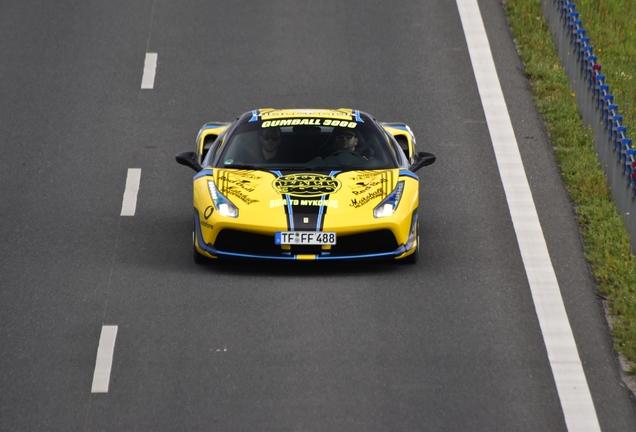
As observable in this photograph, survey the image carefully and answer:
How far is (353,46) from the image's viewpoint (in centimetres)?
1945

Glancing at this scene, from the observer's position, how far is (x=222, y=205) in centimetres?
1197

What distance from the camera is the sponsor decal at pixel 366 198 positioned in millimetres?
11945

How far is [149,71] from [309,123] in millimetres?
5888

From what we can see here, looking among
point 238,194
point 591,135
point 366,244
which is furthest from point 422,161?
point 591,135

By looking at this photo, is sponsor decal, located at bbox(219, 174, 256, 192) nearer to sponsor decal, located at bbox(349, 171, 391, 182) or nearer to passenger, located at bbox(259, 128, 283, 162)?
passenger, located at bbox(259, 128, 283, 162)

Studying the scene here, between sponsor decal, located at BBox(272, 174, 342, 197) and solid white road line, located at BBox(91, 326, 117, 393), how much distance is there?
2.12m

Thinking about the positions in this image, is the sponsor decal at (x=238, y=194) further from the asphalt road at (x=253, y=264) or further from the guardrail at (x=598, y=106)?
the guardrail at (x=598, y=106)

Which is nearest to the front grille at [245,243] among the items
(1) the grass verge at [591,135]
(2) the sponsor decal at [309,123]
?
(2) the sponsor decal at [309,123]

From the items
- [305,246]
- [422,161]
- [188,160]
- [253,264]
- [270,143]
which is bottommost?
[253,264]

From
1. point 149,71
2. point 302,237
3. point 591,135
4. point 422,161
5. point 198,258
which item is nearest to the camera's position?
point 302,237

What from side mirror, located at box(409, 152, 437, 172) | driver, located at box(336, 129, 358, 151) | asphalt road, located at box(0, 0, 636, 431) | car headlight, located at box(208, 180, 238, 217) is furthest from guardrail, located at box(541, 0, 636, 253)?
car headlight, located at box(208, 180, 238, 217)

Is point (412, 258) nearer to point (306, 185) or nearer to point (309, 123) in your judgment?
point (306, 185)

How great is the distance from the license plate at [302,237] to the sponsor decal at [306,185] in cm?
46

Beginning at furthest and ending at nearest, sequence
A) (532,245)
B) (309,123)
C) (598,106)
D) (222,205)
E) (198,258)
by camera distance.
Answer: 1. (598,106)
2. (309,123)
3. (532,245)
4. (198,258)
5. (222,205)
